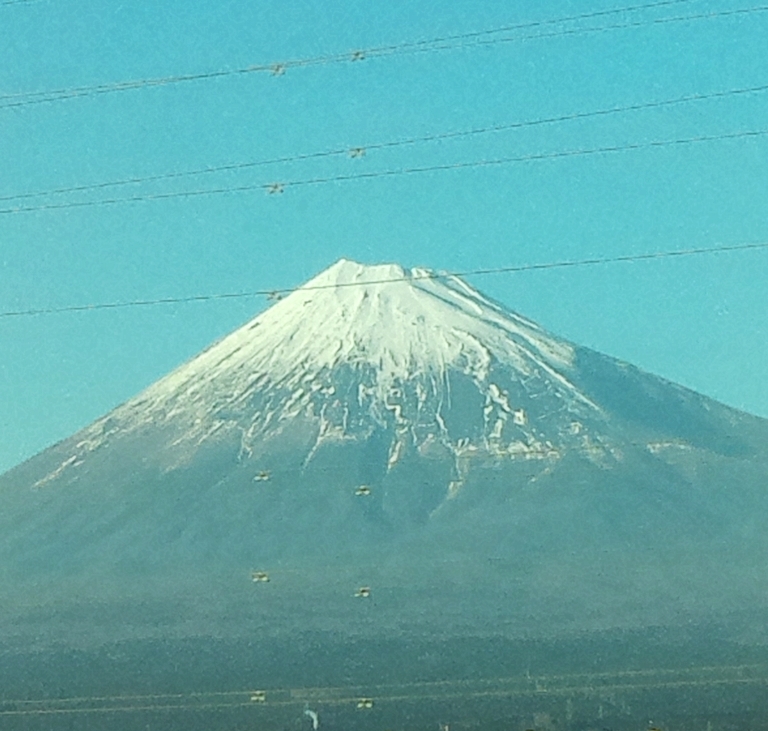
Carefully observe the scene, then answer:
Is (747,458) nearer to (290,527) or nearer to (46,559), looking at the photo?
(290,527)

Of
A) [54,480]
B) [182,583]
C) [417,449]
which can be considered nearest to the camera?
[182,583]

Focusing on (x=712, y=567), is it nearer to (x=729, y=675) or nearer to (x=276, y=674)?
(x=729, y=675)

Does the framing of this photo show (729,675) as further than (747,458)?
No

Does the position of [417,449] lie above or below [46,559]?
above

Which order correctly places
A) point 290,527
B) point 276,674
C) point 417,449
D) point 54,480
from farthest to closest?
1. point 417,449
2. point 54,480
3. point 290,527
4. point 276,674

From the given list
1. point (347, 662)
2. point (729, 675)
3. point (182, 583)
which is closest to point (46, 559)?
point (182, 583)

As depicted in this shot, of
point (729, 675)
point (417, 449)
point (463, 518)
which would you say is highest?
point (417, 449)
